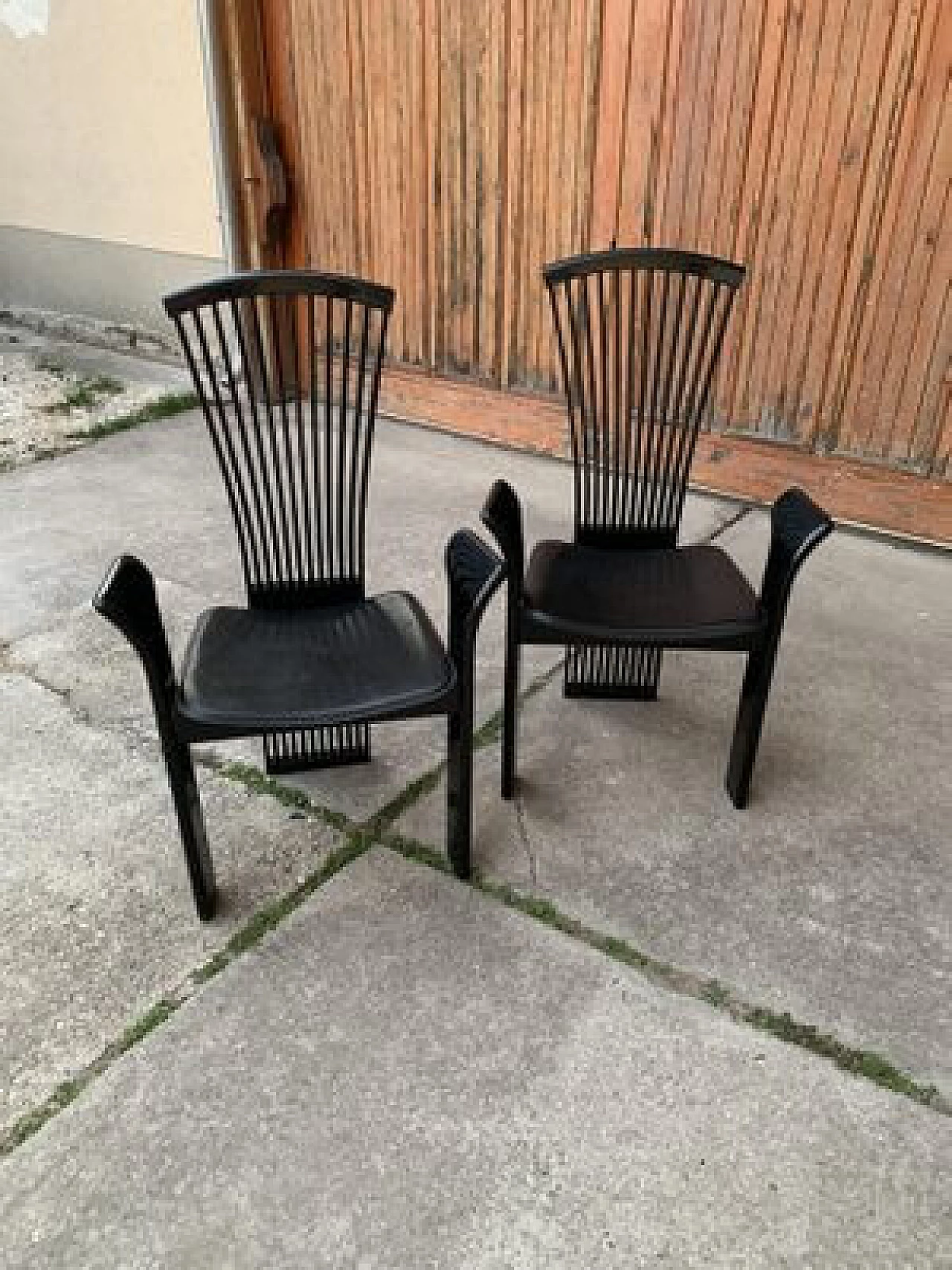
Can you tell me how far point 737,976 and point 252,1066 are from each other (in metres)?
0.80

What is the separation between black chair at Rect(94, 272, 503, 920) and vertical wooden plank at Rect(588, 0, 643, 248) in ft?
5.39

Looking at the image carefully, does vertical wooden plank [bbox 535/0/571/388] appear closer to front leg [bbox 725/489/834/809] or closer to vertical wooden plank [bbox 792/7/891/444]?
vertical wooden plank [bbox 792/7/891/444]

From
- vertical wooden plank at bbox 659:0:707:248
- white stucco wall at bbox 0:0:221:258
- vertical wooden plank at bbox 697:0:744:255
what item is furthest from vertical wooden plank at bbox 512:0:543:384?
white stucco wall at bbox 0:0:221:258

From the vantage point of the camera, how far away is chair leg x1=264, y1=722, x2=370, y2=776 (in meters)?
2.06

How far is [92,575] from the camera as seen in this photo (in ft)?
9.52

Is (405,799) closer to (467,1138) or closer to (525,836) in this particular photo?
(525,836)

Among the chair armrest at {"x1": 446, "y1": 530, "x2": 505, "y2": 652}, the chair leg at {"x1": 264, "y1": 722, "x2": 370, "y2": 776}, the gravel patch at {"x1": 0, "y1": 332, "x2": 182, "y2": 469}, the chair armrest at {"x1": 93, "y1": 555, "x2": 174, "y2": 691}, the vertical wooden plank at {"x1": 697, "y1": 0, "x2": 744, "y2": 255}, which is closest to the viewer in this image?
the chair armrest at {"x1": 93, "y1": 555, "x2": 174, "y2": 691}

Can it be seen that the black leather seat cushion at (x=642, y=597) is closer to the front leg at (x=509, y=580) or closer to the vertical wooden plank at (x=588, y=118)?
the front leg at (x=509, y=580)

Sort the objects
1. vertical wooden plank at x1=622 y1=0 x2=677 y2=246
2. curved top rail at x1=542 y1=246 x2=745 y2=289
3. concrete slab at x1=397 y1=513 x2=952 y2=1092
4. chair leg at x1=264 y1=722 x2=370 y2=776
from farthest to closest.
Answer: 1. vertical wooden plank at x1=622 y1=0 x2=677 y2=246
2. chair leg at x1=264 y1=722 x2=370 y2=776
3. curved top rail at x1=542 y1=246 x2=745 y2=289
4. concrete slab at x1=397 y1=513 x2=952 y2=1092

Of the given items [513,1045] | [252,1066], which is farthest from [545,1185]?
[252,1066]

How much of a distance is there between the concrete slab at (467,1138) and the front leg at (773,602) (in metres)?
0.54

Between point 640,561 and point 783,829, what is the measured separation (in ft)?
2.06

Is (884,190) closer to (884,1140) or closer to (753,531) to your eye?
(753,531)

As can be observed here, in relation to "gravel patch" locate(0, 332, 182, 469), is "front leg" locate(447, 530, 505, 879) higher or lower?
higher
